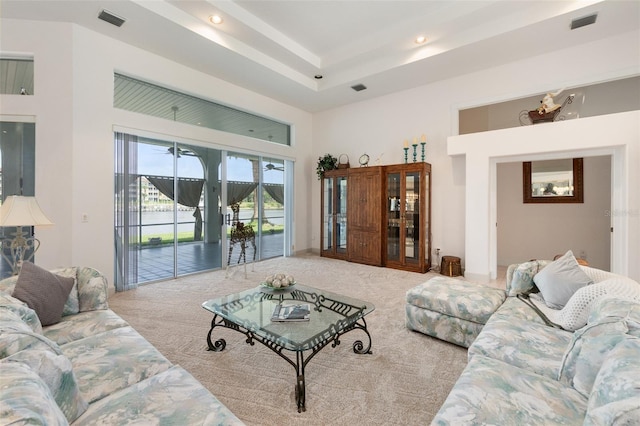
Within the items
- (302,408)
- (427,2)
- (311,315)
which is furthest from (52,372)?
(427,2)

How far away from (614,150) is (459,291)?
10.5 feet

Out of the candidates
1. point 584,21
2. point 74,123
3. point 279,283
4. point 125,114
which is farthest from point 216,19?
point 584,21

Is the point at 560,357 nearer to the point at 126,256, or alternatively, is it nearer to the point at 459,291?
the point at 459,291

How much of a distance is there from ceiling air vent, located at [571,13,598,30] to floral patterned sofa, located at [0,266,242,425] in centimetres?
543

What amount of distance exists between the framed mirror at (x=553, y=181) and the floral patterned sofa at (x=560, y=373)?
13.2 ft

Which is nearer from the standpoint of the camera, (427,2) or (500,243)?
(427,2)

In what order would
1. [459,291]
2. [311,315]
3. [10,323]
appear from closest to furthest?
[10,323] < [311,315] < [459,291]

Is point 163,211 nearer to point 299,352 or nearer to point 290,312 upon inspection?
point 290,312

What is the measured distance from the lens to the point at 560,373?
1.46 metres

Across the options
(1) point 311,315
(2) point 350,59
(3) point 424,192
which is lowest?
(1) point 311,315

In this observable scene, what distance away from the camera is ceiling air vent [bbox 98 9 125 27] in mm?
3445

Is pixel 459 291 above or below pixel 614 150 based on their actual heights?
below

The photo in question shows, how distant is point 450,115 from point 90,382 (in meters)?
5.85

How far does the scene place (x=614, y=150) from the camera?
150 inches
